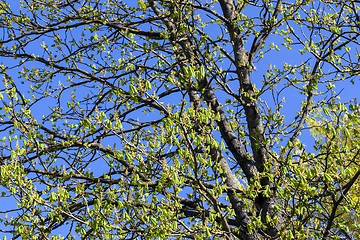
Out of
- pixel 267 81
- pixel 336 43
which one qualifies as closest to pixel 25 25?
pixel 267 81

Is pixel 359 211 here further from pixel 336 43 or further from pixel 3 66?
pixel 3 66

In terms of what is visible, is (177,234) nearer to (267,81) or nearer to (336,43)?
(267,81)

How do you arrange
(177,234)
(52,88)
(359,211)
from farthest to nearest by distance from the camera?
(52,88) → (359,211) → (177,234)

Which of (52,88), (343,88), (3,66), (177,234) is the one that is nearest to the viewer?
(177,234)

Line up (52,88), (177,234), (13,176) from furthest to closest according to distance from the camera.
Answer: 1. (52,88)
2. (13,176)
3. (177,234)

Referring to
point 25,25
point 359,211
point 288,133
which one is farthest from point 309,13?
point 25,25

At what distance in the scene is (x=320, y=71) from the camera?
20.6 feet

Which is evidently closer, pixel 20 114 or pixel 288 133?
pixel 20 114

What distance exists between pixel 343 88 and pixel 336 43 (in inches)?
62.3

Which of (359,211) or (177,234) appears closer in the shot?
(177,234)

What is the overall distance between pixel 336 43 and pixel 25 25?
22.9 ft

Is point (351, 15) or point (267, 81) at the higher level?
point (351, 15)

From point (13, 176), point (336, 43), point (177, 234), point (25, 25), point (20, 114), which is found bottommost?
point (177, 234)

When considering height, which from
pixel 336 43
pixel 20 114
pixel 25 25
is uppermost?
pixel 25 25
